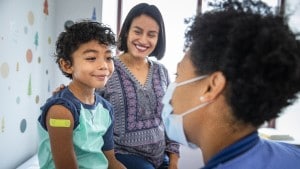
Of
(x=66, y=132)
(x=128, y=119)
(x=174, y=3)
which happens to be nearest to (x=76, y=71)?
(x=66, y=132)

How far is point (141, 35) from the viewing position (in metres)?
1.61

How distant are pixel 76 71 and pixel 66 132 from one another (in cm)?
27

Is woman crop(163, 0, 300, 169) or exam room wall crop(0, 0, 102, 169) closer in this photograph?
woman crop(163, 0, 300, 169)

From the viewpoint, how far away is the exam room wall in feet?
5.67

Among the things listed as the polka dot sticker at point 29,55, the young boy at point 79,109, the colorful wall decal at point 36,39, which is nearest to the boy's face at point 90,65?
the young boy at point 79,109

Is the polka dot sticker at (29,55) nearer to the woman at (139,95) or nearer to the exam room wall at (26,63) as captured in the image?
the exam room wall at (26,63)

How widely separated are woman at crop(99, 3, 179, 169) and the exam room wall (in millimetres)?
615

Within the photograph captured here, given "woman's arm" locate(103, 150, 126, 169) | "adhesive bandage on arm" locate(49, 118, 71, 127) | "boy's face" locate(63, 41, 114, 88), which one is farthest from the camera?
"woman's arm" locate(103, 150, 126, 169)

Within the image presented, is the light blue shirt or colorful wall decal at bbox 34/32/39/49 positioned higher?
colorful wall decal at bbox 34/32/39/49

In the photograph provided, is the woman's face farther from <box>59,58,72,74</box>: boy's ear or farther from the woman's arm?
the woman's arm

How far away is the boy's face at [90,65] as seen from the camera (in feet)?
4.09

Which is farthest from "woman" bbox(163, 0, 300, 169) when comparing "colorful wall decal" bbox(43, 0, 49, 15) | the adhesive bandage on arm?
"colorful wall decal" bbox(43, 0, 49, 15)

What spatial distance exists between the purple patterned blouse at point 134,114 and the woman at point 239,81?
713mm

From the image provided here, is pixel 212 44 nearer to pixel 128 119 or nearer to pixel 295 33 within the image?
pixel 295 33
